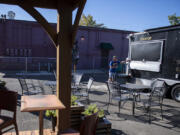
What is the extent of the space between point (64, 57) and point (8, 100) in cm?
136

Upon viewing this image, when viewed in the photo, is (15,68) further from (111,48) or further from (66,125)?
(66,125)

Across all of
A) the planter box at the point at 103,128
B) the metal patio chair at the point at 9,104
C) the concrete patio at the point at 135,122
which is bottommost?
the concrete patio at the point at 135,122

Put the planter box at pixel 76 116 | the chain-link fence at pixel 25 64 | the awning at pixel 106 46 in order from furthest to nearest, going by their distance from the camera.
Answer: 1. the awning at pixel 106 46
2. the chain-link fence at pixel 25 64
3. the planter box at pixel 76 116

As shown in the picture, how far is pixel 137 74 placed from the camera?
8.50m

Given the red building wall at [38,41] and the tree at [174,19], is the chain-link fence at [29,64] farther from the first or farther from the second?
the tree at [174,19]

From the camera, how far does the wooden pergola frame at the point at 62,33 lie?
9.52 ft

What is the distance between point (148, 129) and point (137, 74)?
183 inches

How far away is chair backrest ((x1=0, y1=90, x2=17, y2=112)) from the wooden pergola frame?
0.84 meters

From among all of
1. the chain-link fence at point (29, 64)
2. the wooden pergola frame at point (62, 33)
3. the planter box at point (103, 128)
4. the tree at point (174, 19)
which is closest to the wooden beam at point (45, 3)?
the wooden pergola frame at point (62, 33)

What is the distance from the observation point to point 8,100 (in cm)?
316

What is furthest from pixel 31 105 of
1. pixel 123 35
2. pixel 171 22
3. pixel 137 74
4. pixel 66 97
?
pixel 171 22

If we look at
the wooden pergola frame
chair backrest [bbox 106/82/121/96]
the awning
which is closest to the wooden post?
the wooden pergola frame

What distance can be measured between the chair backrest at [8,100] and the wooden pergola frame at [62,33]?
2.77 ft

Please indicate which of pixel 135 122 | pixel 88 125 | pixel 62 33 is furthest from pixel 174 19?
pixel 88 125
